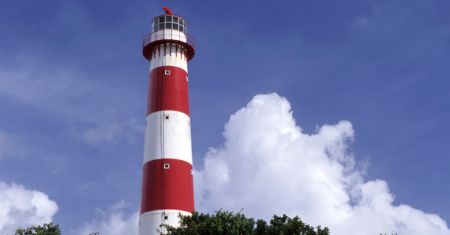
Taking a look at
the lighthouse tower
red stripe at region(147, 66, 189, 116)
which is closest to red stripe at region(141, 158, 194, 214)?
the lighthouse tower

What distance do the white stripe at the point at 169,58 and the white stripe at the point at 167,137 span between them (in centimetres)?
568

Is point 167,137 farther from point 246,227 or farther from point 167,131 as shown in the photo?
point 246,227

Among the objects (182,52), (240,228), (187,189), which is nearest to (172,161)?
(187,189)

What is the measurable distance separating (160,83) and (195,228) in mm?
22778

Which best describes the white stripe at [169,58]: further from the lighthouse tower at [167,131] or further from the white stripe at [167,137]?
the white stripe at [167,137]

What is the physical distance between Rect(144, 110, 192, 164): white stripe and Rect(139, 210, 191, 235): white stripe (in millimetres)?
5452

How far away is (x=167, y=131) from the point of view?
210 feet

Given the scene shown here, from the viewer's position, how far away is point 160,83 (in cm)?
6656

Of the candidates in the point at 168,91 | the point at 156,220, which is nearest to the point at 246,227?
the point at 156,220

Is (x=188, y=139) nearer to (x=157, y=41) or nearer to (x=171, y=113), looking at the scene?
(x=171, y=113)

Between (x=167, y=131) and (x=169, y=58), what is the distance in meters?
8.48

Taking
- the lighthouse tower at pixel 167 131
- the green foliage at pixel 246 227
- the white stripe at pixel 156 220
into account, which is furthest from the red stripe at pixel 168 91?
the green foliage at pixel 246 227

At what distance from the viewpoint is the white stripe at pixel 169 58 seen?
223 ft

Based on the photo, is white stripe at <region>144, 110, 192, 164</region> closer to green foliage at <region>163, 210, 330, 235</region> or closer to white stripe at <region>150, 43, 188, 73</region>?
white stripe at <region>150, 43, 188, 73</region>
